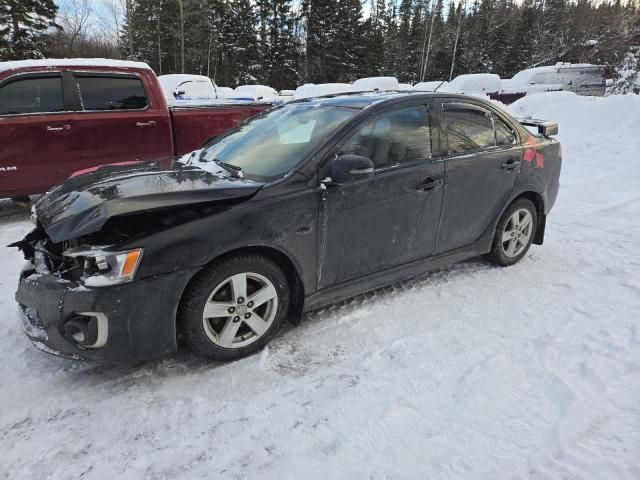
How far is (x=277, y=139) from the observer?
344 centimetres

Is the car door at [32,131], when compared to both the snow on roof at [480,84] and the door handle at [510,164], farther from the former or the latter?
the snow on roof at [480,84]

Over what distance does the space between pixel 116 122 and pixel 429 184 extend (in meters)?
4.40

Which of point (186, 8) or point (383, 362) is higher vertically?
point (186, 8)

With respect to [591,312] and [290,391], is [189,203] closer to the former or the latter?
[290,391]

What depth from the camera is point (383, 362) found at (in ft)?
9.31

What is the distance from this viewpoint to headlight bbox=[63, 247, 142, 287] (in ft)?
7.61

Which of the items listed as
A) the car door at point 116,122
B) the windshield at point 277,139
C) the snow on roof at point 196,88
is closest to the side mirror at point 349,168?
the windshield at point 277,139

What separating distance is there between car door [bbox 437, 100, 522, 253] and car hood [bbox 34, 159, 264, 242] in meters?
1.71

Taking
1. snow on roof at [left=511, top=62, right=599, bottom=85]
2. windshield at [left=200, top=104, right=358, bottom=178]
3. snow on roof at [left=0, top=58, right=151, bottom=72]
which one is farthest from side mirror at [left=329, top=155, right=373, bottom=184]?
snow on roof at [left=511, top=62, right=599, bottom=85]

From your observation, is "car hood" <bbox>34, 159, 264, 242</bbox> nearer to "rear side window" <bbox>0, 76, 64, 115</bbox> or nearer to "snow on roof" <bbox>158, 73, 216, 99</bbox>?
"rear side window" <bbox>0, 76, 64, 115</bbox>

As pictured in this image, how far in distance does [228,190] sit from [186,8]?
37.6 m

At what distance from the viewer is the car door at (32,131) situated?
5.40 meters

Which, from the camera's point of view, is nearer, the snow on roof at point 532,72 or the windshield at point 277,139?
the windshield at point 277,139

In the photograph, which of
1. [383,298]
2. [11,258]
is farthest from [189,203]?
[11,258]
